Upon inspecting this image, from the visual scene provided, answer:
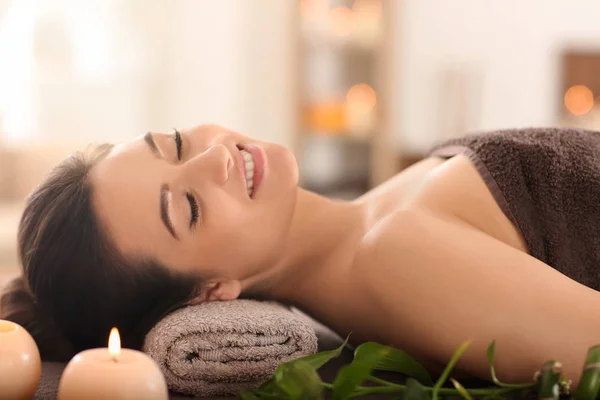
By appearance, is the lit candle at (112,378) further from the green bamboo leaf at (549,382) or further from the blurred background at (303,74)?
the blurred background at (303,74)

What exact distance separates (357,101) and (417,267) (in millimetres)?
3494

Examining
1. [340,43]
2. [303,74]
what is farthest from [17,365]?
[340,43]

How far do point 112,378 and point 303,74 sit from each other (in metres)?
3.72

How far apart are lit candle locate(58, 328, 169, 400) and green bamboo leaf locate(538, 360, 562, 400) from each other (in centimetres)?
45

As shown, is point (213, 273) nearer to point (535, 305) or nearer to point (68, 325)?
point (68, 325)

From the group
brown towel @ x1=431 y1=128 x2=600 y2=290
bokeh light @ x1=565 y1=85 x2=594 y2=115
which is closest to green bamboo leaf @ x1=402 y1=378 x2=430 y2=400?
brown towel @ x1=431 y1=128 x2=600 y2=290

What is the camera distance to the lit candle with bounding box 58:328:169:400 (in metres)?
0.86

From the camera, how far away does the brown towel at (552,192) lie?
4.19 feet

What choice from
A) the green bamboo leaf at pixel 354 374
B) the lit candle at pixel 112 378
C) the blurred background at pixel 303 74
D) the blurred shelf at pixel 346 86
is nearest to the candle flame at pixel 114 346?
the lit candle at pixel 112 378

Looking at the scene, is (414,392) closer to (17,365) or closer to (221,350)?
(221,350)

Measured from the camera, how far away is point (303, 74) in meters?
4.45

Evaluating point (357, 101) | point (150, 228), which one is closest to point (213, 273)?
point (150, 228)

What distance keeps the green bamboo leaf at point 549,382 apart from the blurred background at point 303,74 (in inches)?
125

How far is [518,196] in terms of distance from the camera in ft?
4.31
